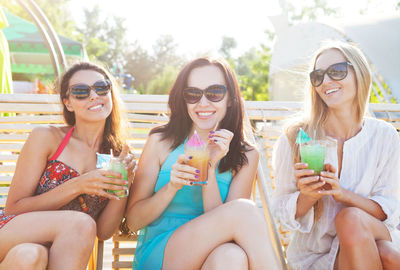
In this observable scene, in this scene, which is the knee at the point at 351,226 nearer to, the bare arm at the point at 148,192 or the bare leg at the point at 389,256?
the bare leg at the point at 389,256

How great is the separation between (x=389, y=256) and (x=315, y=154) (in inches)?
23.3

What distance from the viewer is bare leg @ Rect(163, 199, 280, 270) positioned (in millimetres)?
1939

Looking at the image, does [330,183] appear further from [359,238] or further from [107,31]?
[107,31]

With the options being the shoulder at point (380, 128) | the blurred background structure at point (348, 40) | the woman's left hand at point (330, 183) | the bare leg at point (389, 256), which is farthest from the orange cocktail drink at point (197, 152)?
the blurred background structure at point (348, 40)

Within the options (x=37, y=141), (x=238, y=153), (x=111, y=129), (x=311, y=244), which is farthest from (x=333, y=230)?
(x=37, y=141)

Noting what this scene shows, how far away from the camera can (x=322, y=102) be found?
8.63 ft

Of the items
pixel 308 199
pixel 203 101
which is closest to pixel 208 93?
pixel 203 101

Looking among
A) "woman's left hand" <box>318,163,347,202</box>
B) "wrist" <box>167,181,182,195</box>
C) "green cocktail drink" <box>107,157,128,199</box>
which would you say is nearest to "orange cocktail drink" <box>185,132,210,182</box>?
"wrist" <box>167,181,182,195</box>

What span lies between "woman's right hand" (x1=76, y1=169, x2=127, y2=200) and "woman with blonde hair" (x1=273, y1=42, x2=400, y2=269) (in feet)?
2.94

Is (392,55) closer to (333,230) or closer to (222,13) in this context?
(333,230)

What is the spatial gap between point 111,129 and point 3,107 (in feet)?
3.69

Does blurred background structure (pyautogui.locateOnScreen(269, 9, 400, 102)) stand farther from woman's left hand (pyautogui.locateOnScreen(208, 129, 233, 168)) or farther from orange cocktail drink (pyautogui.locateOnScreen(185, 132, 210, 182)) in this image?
orange cocktail drink (pyautogui.locateOnScreen(185, 132, 210, 182))

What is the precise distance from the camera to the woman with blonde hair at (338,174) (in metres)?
2.15

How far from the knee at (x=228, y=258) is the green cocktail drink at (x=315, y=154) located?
0.55 meters
